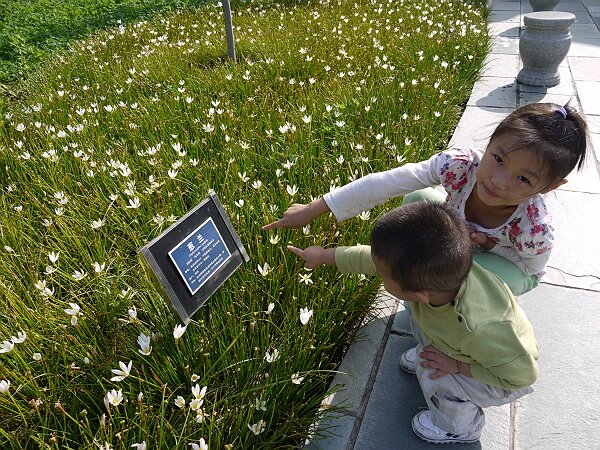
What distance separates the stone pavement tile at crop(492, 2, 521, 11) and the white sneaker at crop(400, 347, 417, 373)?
8.48 meters

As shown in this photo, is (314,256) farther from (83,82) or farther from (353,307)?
(83,82)

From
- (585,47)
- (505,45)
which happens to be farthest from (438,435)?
(585,47)

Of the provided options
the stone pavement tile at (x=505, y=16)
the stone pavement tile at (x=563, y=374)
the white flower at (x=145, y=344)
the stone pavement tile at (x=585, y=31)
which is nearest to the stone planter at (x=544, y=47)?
the stone pavement tile at (x=585, y=31)

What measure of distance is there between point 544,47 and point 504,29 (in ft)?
9.00

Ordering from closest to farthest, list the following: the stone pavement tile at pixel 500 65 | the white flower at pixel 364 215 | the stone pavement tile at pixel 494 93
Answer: the white flower at pixel 364 215 → the stone pavement tile at pixel 494 93 → the stone pavement tile at pixel 500 65

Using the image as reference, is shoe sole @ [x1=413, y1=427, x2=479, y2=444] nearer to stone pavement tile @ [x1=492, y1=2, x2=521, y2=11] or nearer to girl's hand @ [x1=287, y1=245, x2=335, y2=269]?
girl's hand @ [x1=287, y1=245, x2=335, y2=269]

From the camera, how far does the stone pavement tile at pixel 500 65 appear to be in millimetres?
5656

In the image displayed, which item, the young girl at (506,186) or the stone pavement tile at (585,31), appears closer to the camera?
the young girl at (506,186)

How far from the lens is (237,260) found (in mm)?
2191

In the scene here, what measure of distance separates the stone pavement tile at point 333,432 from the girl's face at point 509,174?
107 cm

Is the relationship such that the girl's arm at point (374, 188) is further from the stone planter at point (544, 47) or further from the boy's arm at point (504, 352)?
the stone planter at point (544, 47)

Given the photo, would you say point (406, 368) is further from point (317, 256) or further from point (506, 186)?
point (506, 186)

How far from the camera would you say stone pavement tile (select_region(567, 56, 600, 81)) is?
541 centimetres

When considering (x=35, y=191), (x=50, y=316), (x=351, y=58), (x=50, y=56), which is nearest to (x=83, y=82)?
(x=50, y=56)
